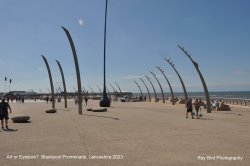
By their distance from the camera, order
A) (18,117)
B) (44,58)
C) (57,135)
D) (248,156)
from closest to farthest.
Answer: (248,156) → (57,135) → (18,117) → (44,58)

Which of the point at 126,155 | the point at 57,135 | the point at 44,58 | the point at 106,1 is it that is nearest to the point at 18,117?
the point at 57,135

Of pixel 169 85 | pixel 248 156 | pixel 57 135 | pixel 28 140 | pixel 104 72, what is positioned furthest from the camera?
pixel 169 85

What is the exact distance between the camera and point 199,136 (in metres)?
12.9

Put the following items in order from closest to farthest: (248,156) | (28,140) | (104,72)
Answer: (248,156), (28,140), (104,72)

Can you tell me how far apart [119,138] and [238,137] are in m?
4.02

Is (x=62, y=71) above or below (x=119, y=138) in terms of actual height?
above

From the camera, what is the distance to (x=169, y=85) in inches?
2157

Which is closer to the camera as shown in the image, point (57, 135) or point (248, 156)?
point (248, 156)

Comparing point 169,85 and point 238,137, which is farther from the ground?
point 169,85

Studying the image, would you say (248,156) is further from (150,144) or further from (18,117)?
(18,117)

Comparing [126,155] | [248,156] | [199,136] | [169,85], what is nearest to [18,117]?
[199,136]

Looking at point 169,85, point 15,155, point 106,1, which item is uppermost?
point 106,1

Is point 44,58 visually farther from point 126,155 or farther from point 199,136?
point 126,155

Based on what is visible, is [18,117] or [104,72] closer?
[18,117]
